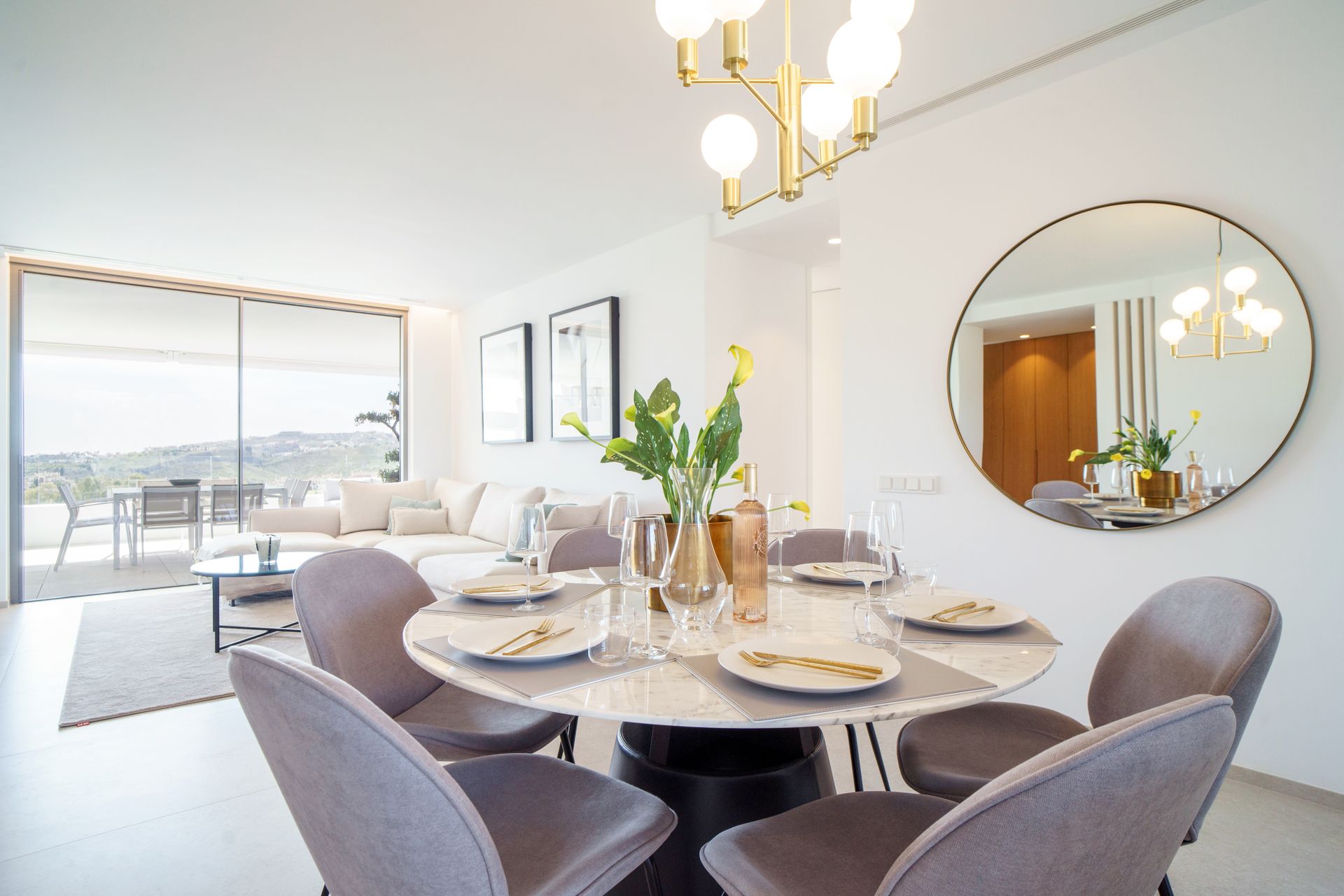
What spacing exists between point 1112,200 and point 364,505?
5.55 m

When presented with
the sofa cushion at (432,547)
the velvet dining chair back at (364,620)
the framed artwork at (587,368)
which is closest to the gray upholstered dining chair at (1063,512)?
the velvet dining chair back at (364,620)

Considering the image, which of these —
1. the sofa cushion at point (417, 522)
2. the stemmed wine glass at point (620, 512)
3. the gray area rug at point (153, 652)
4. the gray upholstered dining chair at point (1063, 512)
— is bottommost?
the gray area rug at point (153, 652)

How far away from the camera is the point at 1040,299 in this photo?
2680 mm

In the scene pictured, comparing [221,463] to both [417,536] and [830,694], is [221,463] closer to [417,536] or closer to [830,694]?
[417,536]

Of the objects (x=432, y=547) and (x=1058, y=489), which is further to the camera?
(x=432, y=547)

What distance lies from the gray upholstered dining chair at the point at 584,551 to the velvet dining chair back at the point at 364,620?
0.46 metres

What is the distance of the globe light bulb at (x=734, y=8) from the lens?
4.37 feet

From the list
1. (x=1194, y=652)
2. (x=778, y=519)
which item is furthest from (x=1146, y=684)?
(x=778, y=519)

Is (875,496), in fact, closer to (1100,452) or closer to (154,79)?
(1100,452)

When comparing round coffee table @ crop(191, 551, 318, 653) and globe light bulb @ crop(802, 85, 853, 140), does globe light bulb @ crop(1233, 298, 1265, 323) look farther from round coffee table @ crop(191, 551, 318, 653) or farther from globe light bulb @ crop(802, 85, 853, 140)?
round coffee table @ crop(191, 551, 318, 653)

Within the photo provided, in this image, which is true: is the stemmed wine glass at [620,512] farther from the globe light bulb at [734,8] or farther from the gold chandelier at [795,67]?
the globe light bulb at [734,8]

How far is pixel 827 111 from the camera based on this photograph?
5.72 feet

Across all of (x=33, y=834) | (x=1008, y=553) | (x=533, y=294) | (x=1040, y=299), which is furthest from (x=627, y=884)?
(x=533, y=294)

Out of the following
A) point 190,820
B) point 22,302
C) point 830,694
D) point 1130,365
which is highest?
point 22,302
